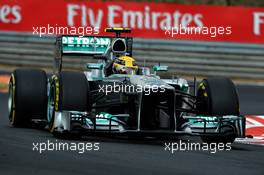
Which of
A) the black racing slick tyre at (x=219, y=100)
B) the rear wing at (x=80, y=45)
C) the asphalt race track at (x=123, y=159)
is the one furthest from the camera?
the rear wing at (x=80, y=45)

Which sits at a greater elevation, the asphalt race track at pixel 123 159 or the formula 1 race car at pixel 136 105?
the formula 1 race car at pixel 136 105

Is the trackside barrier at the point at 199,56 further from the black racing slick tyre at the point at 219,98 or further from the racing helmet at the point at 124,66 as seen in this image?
the black racing slick tyre at the point at 219,98

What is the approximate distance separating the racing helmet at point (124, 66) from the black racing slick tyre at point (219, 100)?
1176mm

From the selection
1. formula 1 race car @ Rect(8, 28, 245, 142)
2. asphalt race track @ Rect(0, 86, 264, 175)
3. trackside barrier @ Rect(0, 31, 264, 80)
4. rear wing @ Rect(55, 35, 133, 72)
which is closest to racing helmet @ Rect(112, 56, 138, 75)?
formula 1 race car @ Rect(8, 28, 245, 142)

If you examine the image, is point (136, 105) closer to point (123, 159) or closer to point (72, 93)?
point (72, 93)

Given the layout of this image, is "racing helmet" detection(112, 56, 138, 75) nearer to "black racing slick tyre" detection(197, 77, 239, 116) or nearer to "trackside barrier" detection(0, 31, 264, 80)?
"black racing slick tyre" detection(197, 77, 239, 116)

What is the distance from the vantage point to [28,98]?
14.0 meters

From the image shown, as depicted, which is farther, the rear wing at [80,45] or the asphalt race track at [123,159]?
the rear wing at [80,45]

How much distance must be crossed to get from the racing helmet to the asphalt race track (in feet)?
3.76

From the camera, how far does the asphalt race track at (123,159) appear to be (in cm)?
916

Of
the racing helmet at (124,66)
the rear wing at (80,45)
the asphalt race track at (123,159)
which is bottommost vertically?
the asphalt race track at (123,159)

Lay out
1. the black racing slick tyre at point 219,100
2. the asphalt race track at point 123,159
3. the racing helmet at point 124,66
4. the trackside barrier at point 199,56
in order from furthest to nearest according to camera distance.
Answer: the trackside barrier at point 199,56
the racing helmet at point 124,66
the black racing slick tyre at point 219,100
the asphalt race track at point 123,159

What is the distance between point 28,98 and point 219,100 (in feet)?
9.96

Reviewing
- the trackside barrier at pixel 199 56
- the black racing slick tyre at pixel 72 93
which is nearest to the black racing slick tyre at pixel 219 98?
the black racing slick tyre at pixel 72 93
